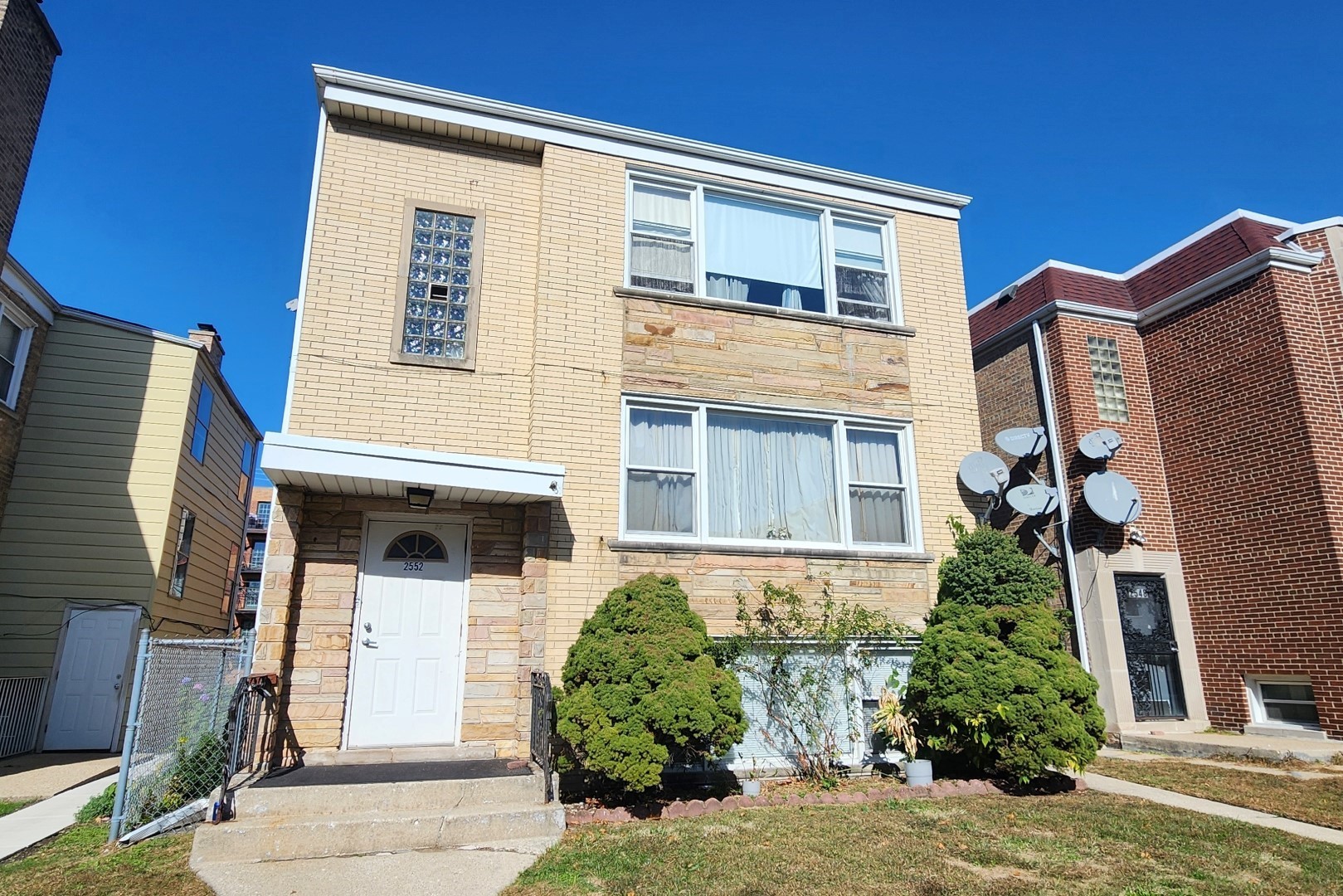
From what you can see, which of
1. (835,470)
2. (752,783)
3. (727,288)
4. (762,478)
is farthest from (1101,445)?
(752,783)

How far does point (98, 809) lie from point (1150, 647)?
12.3 meters

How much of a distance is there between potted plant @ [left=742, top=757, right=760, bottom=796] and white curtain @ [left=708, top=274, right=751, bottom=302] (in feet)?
17.4

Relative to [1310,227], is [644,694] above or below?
below

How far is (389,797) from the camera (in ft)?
19.3

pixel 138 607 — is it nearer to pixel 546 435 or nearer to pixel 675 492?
pixel 546 435

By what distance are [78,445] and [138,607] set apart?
9.28 feet

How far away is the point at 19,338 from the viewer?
12.5 m

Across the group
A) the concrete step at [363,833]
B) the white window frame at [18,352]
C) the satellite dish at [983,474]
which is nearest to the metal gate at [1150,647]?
the satellite dish at [983,474]

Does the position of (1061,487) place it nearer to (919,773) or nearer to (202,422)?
(919,773)

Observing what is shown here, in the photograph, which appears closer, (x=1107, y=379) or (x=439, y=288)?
(x=439, y=288)

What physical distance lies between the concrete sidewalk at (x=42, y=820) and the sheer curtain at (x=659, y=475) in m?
5.45

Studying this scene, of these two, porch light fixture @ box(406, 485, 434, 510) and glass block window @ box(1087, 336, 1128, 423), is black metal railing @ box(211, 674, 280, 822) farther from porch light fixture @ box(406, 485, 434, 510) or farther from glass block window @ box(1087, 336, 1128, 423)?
glass block window @ box(1087, 336, 1128, 423)

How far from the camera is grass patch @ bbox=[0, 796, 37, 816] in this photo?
7168 mm

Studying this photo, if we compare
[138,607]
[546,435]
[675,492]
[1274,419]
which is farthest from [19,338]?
[1274,419]
